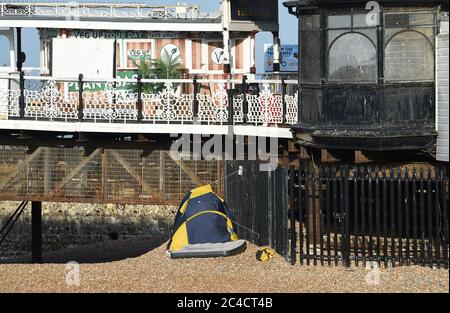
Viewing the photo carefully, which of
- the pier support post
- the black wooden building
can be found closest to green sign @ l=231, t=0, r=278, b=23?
the black wooden building

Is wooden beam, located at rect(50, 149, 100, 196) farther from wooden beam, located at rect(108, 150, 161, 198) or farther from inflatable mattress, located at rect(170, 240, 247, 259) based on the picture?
inflatable mattress, located at rect(170, 240, 247, 259)

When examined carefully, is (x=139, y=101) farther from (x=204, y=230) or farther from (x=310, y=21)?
(x=310, y=21)

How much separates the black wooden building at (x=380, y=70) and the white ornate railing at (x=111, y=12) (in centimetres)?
865

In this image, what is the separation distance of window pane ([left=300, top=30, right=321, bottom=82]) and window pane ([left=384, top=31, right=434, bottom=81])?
1571 millimetres

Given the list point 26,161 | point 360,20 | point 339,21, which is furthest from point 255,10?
point 360,20

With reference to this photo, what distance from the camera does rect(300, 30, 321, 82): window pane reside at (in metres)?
27.2

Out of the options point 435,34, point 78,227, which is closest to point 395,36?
point 435,34

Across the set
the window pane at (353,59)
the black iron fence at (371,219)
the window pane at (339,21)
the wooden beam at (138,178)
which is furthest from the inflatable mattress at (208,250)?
the window pane at (339,21)

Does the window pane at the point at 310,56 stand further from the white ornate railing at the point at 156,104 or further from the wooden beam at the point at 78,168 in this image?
the wooden beam at the point at 78,168

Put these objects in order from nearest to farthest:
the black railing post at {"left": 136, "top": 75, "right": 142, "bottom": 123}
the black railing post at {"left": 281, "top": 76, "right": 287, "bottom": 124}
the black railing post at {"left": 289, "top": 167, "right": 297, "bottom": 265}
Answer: the black railing post at {"left": 289, "top": 167, "right": 297, "bottom": 265} < the black railing post at {"left": 281, "top": 76, "right": 287, "bottom": 124} < the black railing post at {"left": 136, "top": 75, "right": 142, "bottom": 123}

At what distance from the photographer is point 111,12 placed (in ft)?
115

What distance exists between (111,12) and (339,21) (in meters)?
10.1

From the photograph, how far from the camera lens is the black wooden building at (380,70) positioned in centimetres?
2631

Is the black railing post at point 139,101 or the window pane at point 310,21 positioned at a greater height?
the window pane at point 310,21
